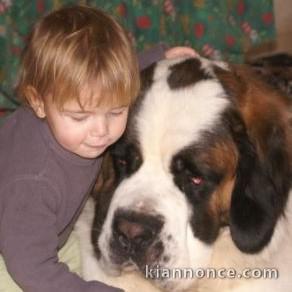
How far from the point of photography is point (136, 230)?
1233 mm

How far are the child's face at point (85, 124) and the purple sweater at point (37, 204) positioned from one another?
0.19 ft

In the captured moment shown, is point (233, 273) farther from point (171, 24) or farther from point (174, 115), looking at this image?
point (171, 24)

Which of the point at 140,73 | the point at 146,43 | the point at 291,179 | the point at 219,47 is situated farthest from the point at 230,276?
the point at 219,47

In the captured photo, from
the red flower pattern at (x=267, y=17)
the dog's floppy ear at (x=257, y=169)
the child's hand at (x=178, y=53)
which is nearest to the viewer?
the dog's floppy ear at (x=257, y=169)

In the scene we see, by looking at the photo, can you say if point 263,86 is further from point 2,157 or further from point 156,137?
point 2,157

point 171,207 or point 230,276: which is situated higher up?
point 171,207

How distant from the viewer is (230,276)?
142 centimetres

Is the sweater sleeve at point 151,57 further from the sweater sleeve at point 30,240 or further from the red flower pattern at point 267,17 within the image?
the red flower pattern at point 267,17

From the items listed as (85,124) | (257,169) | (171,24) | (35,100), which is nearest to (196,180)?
(257,169)

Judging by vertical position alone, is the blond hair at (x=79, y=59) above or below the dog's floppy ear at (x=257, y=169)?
above

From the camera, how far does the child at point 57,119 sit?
1215 mm

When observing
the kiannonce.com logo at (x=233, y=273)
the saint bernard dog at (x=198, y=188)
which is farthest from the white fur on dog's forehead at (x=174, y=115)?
the kiannonce.com logo at (x=233, y=273)

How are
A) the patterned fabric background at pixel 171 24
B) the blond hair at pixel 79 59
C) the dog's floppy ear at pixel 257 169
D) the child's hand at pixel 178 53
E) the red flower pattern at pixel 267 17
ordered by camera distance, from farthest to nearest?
the red flower pattern at pixel 267 17
the patterned fabric background at pixel 171 24
the child's hand at pixel 178 53
the dog's floppy ear at pixel 257 169
the blond hair at pixel 79 59

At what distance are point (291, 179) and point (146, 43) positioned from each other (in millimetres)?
927
